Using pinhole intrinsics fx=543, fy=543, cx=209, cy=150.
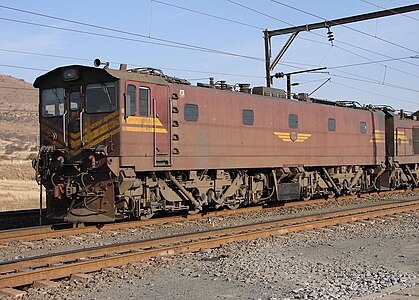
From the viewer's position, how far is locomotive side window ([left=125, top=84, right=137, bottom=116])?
13664 mm

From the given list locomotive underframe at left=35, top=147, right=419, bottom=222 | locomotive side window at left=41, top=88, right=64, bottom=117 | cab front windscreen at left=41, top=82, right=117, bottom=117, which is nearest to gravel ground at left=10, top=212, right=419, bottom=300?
locomotive underframe at left=35, top=147, right=419, bottom=222

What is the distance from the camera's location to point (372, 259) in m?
10.4

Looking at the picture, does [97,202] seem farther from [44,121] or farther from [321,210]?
[321,210]

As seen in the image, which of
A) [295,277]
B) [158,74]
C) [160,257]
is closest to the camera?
[295,277]

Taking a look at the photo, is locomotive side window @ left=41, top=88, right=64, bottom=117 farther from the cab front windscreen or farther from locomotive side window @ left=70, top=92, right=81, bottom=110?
locomotive side window @ left=70, top=92, right=81, bottom=110

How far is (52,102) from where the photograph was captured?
1505 centimetres

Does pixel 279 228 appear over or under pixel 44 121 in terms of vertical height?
under

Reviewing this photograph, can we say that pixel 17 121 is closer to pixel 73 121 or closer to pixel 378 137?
pixel 378 137

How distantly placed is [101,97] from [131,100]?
0.80 m

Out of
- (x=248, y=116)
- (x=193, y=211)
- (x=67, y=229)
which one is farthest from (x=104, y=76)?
(x=248, y=116)

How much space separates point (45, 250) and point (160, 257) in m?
2.81

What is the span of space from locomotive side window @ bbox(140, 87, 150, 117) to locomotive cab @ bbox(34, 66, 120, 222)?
0.75 meters

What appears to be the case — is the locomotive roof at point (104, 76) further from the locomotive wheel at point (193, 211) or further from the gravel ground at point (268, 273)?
the gravel ground at point (268, 273)

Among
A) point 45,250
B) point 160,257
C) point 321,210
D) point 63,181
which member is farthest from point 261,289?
point 321,210
